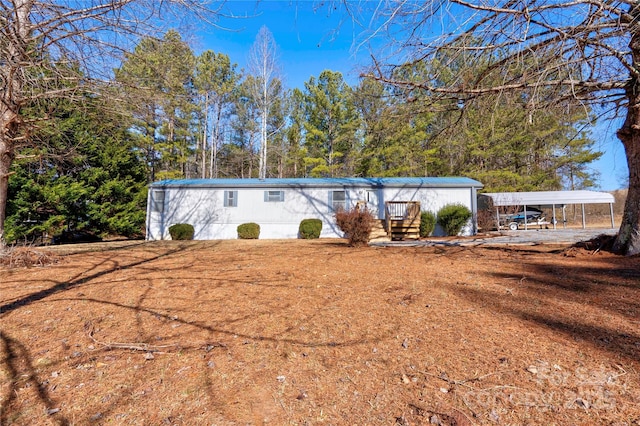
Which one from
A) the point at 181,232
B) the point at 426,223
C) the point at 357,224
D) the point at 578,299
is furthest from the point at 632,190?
the point at 181,232

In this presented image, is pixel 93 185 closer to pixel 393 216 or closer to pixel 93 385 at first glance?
pixel 393 216

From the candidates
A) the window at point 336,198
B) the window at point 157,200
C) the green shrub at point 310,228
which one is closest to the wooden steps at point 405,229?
the window at point 336,198

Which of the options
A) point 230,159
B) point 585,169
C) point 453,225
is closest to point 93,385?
point 453,225

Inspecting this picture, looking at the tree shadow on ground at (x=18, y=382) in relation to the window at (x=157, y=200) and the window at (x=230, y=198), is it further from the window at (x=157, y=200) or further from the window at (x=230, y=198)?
the window at (x=157, y=200)

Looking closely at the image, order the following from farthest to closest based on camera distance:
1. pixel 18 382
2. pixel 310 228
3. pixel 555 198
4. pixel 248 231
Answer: pixel 555 198 < pixel 248 231 < pixel 310 228 < pixel 18 382

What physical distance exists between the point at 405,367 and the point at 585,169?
2800 cm

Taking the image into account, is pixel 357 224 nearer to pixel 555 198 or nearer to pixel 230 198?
pixel 230 198

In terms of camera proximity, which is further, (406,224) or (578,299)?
(406,224)

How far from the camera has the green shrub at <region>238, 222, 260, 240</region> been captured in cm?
1382

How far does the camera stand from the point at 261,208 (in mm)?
14562

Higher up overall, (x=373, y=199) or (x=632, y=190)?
(x=373, y=199)

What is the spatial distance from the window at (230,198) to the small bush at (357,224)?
25.8 ft

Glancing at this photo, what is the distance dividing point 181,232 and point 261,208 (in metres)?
3.85

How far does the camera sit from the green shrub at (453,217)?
1360 cm
